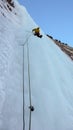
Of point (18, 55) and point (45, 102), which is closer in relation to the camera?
point (45, 102)

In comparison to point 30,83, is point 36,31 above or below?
above

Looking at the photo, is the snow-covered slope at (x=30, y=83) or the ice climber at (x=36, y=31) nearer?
the snow-covered slope at (x=30, y=83)

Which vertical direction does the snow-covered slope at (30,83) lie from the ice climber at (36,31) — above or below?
below

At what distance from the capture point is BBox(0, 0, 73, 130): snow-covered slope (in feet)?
25.3

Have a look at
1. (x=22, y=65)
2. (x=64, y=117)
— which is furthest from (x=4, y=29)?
(x=64, y=117)

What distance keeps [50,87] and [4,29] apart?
153 inches

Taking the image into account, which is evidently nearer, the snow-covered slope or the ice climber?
the snow-covered slope

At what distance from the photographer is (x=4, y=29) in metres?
11.9

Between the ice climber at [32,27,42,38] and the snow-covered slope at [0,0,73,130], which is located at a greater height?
the ice climber at [32,27,42,38]

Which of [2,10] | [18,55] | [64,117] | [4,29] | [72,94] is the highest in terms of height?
[2,10]

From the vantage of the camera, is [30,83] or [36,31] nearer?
[30,83]

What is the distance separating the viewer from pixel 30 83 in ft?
30.6

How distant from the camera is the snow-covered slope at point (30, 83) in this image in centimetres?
770

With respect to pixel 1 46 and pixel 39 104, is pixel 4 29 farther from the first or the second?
pixel 39 104
